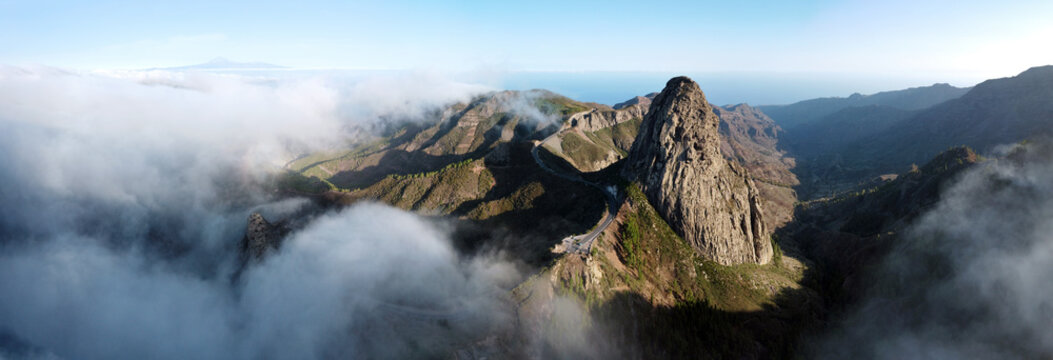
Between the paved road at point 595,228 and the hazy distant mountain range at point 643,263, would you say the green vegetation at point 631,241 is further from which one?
the paved road at point 595,228

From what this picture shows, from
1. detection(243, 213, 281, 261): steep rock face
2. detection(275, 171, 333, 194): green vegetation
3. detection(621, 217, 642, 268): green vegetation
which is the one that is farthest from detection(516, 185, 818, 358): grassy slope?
detection(275, 171, 333, 194): green vegetation

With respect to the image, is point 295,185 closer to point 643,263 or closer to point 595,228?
point 595,228

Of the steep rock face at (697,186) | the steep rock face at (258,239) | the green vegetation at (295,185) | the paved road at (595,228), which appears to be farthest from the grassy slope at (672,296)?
the green vegetation at (295,185)

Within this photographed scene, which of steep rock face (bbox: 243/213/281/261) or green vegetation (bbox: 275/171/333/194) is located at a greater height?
steep rock face (bbox: 243/213/281/261)

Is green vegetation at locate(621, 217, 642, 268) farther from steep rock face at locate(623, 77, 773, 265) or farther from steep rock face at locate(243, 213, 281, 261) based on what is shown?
steep rock face at locate(243, 213, 281, 261)

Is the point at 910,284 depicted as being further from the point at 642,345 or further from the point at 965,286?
the point at 642,345

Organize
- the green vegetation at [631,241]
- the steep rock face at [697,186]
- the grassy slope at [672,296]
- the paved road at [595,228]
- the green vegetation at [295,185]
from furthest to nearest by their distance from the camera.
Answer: the green vegetation at [295,185] < the steep rock face at [697,186] < the green vegetation at [631,241] < the paved road at [595,228] < the grassy slope at [672,296]

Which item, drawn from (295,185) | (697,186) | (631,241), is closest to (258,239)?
(631,241)

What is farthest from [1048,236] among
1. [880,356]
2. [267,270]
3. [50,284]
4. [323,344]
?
[50,284]
